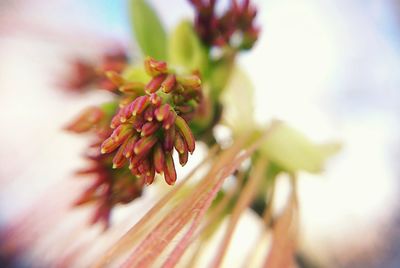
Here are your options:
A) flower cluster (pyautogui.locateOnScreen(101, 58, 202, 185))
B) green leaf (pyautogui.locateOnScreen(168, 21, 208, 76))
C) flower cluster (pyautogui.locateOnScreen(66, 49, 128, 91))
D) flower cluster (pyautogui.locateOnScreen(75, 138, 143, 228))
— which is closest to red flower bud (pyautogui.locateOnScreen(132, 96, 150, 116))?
flower cluster (pyautogui.locateOnScreen(101, 58, 202, 185))

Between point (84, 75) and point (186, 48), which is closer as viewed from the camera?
point (186, 48)

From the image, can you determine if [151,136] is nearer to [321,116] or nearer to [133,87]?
[133,87]

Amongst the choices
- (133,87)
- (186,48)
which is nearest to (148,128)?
(133,87)

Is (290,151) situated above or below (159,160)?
below

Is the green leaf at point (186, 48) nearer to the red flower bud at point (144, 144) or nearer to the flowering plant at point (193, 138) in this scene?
the flowering plant at point (193, 138)

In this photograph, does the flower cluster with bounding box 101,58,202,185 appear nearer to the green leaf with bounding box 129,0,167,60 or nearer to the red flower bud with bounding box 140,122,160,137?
the red flower bud with bounding box 140,122,160,137
